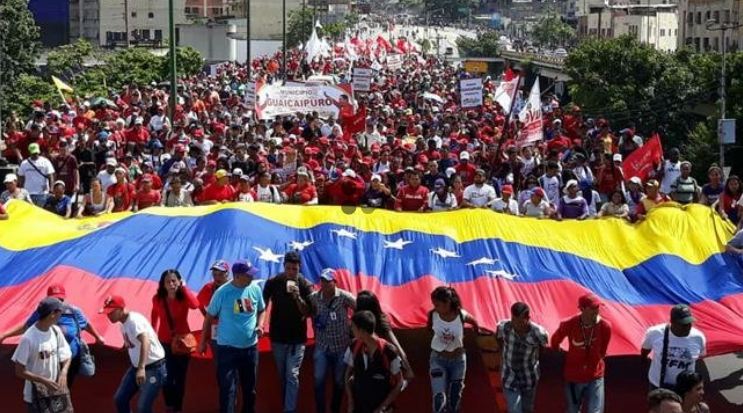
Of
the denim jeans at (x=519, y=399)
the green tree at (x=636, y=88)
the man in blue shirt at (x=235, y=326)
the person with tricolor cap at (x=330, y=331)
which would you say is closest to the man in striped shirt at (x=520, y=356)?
the denim jeans at (x=519, y=399)

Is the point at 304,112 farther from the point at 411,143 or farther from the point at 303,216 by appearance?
the point at 303,216

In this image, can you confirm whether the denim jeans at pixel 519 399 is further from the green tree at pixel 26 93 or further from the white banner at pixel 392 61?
the white banner at pixel 392 61

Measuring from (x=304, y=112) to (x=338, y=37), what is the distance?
111539 mm

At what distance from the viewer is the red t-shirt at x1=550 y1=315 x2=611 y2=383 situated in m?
10.1

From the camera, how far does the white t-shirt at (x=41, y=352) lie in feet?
30.0

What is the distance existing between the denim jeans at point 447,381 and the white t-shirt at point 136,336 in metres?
2.20

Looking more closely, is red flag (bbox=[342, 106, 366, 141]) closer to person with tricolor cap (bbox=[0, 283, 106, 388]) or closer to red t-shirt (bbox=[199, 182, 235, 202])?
red t-shirt (bbox=[199, 182, 235, 202])

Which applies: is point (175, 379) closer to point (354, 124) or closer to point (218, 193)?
point (218, 193)

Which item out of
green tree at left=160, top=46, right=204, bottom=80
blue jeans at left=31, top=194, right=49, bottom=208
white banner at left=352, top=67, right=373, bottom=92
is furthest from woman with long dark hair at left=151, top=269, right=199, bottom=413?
green tree at left=160, top=46, right=204, bottom=80

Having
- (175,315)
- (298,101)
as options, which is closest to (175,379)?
(175,315)

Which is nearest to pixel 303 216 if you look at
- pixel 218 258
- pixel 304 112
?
pixel 218 258

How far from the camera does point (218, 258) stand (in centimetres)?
1213

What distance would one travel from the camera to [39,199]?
54.7 feet

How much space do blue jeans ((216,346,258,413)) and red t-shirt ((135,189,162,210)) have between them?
467 cm
